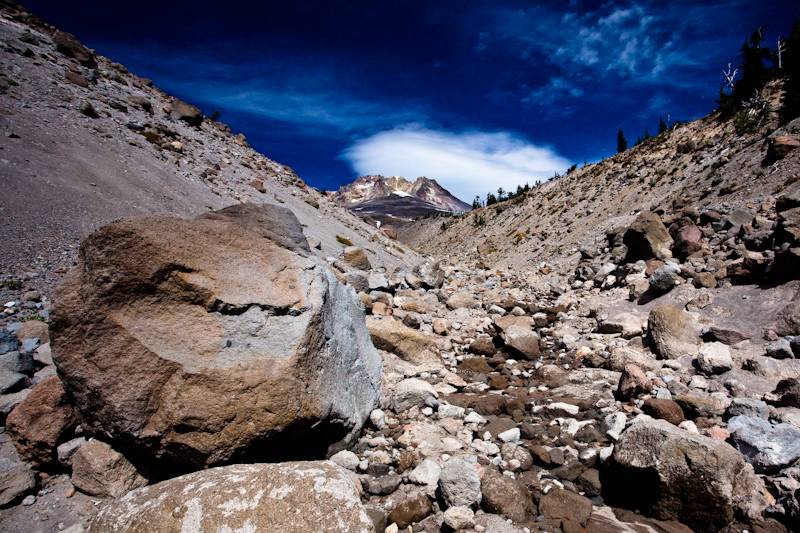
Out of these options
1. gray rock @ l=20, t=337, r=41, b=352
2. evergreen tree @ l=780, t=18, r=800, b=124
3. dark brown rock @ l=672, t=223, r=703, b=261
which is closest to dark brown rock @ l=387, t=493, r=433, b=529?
gray rock @ l=20, t=337, r=41, b=352

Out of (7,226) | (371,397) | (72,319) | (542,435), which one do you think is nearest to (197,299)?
(72,319)

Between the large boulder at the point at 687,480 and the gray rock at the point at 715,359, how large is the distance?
8.89 feet

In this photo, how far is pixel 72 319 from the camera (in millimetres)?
3773

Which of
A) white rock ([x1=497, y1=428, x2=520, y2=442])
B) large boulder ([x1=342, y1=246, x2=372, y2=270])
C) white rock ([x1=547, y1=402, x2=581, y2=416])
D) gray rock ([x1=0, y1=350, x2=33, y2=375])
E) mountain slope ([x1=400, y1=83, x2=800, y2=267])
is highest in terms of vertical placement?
mountain slope ([x1=400, y1=83, x2=800, y2=267])

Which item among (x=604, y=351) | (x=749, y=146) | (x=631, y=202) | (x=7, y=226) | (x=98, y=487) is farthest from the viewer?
(x=631, y=202)

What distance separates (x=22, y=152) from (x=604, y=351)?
56.3 ft

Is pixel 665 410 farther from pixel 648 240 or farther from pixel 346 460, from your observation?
pixel 648 240

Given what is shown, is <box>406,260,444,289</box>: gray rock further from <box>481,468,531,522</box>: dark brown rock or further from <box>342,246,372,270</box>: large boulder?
<box>481,468,531,522</box>: dark brown rock

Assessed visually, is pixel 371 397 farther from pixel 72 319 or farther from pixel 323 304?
pixel 72 319

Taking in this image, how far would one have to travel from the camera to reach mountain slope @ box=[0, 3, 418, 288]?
947 centimetres

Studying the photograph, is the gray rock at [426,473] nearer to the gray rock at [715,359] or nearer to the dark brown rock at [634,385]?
the dark brown rock at [634,385]

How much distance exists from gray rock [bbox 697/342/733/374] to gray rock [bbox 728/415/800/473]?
1.94 meters

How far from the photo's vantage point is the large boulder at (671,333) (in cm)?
699

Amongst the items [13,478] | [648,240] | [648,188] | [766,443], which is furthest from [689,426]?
[648,188]
